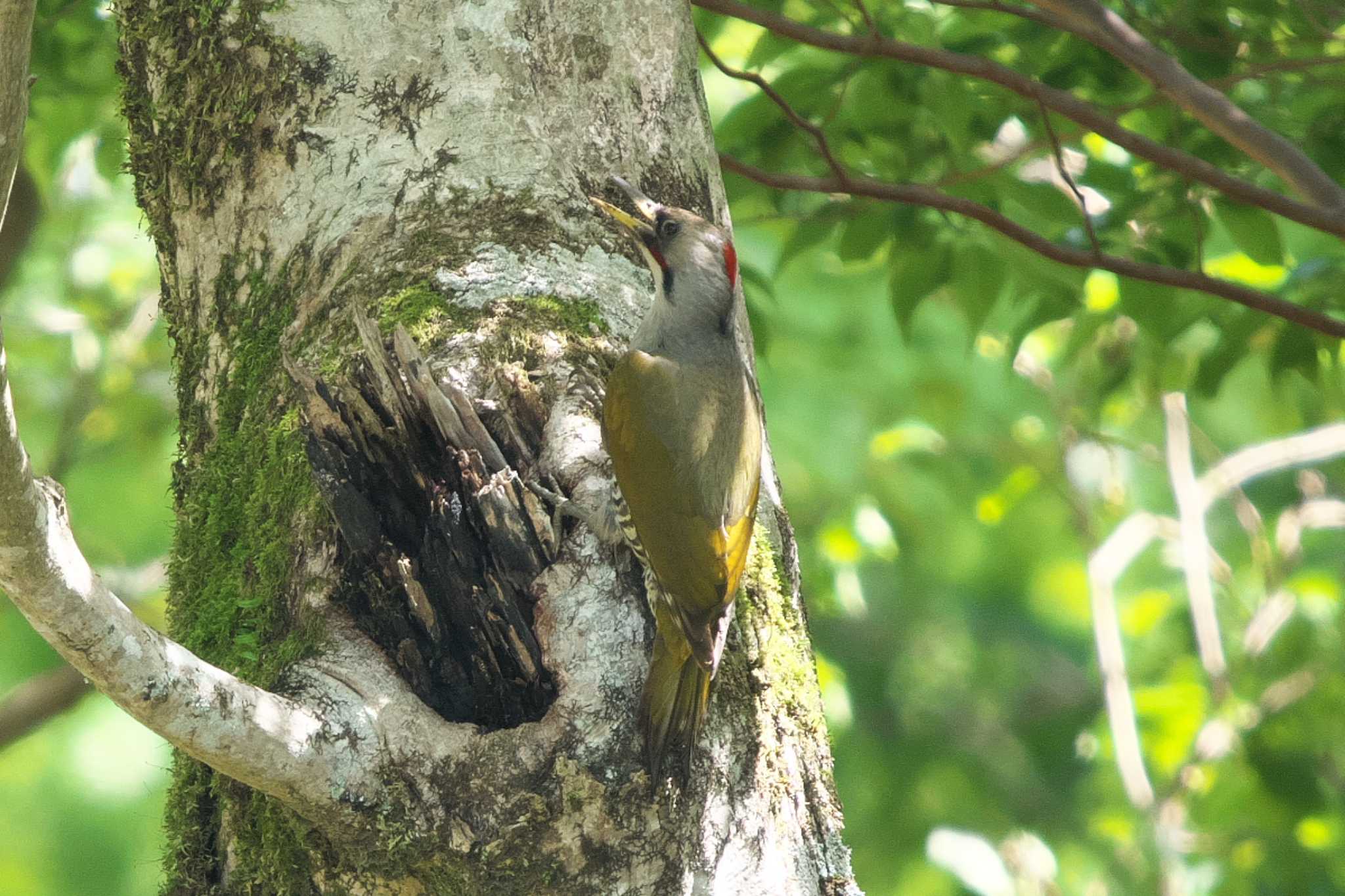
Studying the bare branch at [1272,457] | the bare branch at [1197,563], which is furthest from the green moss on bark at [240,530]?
the bare branch at [1272,457]

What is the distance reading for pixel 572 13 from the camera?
319 centimetres

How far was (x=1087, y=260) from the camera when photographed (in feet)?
12.2

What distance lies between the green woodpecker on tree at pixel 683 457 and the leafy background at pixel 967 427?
0.86m

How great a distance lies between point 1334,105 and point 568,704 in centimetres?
315

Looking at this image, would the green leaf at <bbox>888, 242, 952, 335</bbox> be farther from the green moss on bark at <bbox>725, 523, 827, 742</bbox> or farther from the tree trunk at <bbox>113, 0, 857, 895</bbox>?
the green moss on bark at <bbox>725, 523, 827, 742</bbox>

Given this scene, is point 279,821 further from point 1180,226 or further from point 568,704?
point 1180,226

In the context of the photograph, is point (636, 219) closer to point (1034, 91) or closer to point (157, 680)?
point (1034, 91)

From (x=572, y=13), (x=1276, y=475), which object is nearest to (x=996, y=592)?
(x=1276, y=475)

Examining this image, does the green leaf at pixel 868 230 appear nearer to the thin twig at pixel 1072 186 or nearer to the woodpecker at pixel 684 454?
the thin twig at pixel 1072 186

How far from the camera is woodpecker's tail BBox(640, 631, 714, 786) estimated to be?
2.36m

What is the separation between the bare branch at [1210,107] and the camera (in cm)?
355

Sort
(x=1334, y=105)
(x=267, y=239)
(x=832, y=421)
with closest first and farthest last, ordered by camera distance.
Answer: (x=267, y=239)
(x=1334, y=105)
(x=832, y=421)

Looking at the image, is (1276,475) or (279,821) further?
(1276,475)

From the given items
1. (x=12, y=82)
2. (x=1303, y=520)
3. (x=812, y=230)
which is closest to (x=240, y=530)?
(x=12, y=82)
